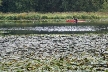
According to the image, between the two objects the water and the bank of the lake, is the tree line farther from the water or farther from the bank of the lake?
the bank of the lake

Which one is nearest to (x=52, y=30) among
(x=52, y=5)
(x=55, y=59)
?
(x=55, y=59)

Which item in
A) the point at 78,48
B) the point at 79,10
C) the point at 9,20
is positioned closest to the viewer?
the point at 78,48

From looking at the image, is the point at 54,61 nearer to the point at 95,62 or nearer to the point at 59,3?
the point at 95,62

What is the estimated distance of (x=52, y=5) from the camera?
9606 centimetres

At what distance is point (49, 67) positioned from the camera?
18.6m

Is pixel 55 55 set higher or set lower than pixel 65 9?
higher

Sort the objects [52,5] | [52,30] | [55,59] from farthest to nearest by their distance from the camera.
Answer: [52,5], [52,30], [55,59]

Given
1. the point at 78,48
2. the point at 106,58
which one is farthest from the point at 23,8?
the point at 106,58

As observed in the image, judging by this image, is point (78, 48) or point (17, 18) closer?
point (78, 48)

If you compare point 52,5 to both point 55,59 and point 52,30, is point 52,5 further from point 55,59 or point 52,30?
point 55,59

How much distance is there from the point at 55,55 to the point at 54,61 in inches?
112

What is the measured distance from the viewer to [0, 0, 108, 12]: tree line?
92938 mm

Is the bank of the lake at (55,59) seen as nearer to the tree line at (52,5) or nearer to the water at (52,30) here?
the water at (52,30)

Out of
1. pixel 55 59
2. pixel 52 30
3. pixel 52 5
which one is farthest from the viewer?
pixel 52 5
